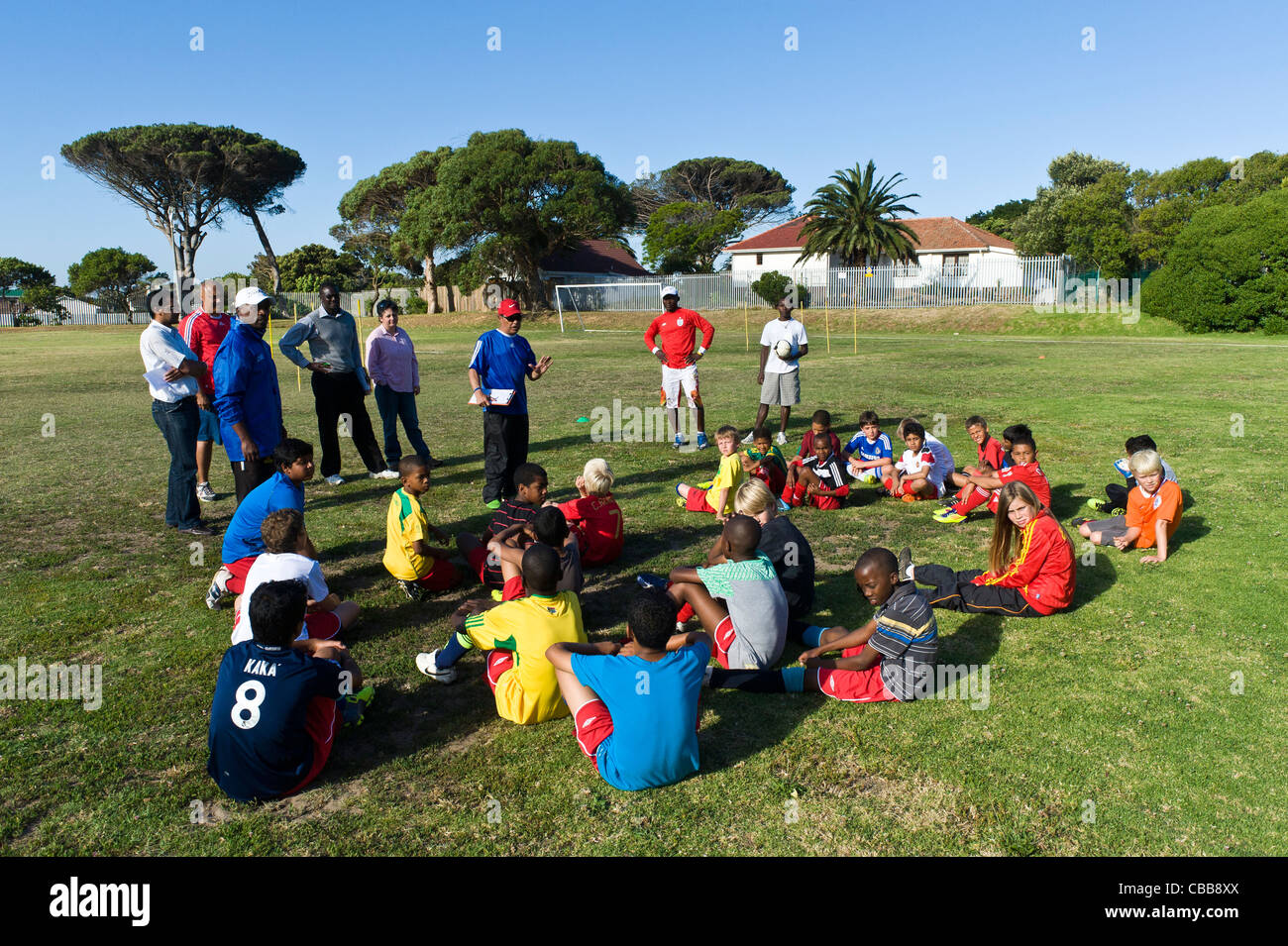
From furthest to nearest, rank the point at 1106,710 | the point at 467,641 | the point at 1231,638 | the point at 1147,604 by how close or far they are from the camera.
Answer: the point at 1147,604, the point at 1231,638, the point at 467,641, the point at 1106,710

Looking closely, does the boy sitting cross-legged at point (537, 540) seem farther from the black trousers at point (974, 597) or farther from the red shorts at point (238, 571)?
the black trousers at point (974, 597)

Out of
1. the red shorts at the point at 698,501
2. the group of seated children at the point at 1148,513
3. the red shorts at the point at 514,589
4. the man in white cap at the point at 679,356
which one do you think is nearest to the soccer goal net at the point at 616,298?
the man in white cap at the point at 679,356

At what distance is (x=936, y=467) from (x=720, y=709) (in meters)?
5.02

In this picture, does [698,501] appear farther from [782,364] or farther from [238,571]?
[238,571]

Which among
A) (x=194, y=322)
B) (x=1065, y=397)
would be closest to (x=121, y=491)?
(x=194, y=322)

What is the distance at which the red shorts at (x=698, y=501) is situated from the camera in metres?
8.30

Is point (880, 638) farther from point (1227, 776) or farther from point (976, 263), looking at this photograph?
point (976, 263)

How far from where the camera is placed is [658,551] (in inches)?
284

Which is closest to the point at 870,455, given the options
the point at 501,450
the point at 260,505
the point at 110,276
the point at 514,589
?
the point at 501,450

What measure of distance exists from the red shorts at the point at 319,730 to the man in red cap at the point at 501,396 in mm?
4461

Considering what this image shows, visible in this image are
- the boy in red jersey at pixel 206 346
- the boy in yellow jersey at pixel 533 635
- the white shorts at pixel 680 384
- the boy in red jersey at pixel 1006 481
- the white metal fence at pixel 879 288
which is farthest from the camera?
the white metal fence at pixel 879 288

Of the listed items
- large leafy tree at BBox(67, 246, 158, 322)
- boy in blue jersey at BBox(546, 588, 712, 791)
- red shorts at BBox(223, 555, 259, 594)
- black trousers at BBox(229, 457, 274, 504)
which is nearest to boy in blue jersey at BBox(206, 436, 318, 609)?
red shorts at BBox(223, 555, 259, 594)

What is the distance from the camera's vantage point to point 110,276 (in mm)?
56969

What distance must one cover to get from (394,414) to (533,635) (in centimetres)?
679
